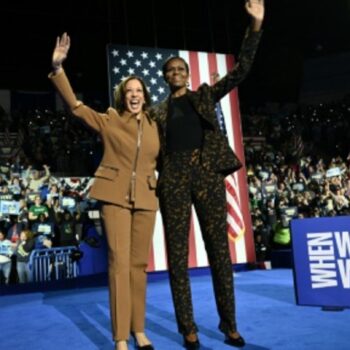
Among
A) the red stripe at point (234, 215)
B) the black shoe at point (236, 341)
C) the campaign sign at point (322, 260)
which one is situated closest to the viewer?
the black shoe at point (236, 341)

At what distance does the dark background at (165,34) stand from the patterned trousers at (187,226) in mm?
7240

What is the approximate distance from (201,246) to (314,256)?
2870 millimetres

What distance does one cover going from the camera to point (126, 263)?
6.59 ft

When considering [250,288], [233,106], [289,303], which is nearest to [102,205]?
[289,303]

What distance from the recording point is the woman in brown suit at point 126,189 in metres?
1.99

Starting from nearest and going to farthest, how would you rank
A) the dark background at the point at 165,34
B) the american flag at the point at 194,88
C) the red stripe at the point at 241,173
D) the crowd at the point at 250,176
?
the american flag at the point at 194,88 → the red stripe at the point at 241,173 → the crowd at the point at 250,176 → the dark background at the point at 165,34

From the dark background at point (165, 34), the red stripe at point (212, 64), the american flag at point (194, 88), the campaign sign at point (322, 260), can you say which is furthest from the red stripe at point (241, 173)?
the dark background at point (165, 34)

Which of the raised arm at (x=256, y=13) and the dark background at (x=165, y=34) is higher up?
the dark background at (x=165, y=34)

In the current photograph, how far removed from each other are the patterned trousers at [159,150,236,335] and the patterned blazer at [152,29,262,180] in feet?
0.16

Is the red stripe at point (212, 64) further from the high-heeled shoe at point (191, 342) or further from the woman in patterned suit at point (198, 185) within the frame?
the high-heeled shoe at point (191, 342)

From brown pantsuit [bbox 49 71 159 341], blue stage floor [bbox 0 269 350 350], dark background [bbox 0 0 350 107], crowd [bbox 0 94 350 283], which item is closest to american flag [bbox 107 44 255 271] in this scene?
blue stage floor [bbox 0 269 350 350]

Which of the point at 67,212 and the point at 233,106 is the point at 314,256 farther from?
the point at 67,212

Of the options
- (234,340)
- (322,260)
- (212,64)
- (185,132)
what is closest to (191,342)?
(234,340)

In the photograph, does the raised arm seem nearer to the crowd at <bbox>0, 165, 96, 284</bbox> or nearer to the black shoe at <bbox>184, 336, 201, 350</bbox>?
the black shoe at <bbox>184, 336, 201, 350</bbox>
